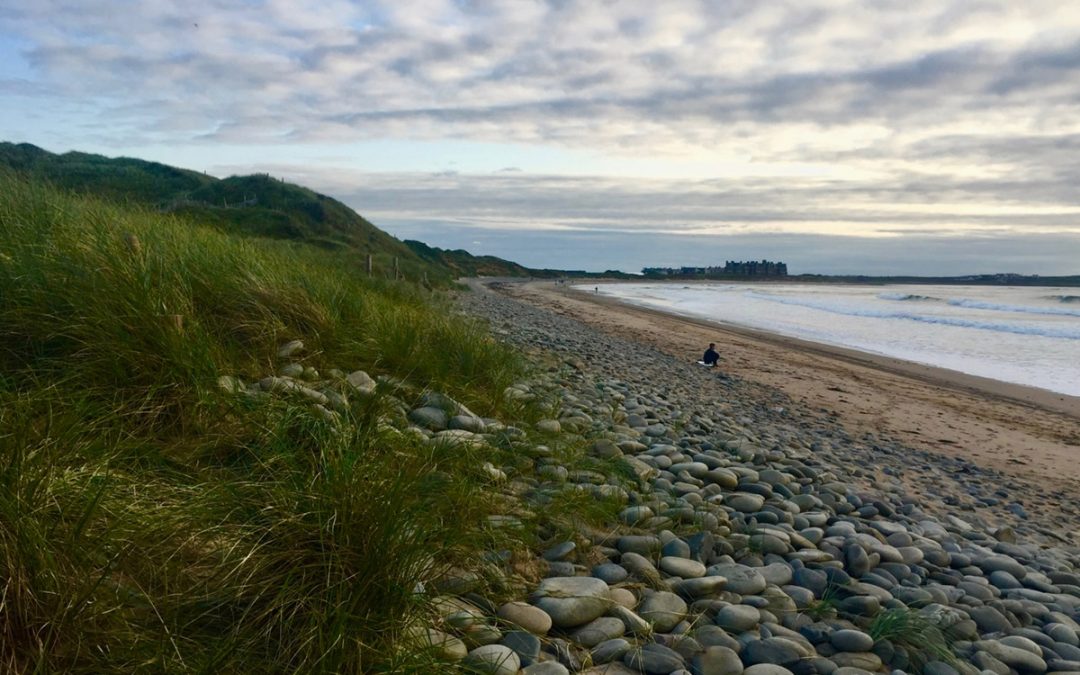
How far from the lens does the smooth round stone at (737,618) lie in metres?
3.28

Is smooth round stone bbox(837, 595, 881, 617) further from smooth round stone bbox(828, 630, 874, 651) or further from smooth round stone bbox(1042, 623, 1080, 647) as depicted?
smooth round stone bbox(1042, 623, 1080, 647)

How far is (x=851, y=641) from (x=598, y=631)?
1.10 m

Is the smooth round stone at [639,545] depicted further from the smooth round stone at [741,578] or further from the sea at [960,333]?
the sea at [960,333]

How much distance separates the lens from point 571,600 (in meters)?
3.20

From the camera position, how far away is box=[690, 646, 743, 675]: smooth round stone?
2930mm

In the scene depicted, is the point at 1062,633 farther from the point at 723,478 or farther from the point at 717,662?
the point at 723,478

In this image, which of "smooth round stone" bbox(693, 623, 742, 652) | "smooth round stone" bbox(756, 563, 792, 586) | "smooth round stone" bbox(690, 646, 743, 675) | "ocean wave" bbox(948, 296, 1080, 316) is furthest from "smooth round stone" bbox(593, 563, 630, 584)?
"ocean wave" bbox(948, 296, 1080, 316)

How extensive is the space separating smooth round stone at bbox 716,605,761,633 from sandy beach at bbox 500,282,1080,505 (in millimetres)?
5707

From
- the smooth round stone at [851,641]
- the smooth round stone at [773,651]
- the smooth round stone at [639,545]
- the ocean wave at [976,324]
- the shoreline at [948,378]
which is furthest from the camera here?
the ocean wave at [976,324]

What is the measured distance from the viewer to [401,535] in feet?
9.07

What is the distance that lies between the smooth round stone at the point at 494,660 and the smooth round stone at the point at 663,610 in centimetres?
72

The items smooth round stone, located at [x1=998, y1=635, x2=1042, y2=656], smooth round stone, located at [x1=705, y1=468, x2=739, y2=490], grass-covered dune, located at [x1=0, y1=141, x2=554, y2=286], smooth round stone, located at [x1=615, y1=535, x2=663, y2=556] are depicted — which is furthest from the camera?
grass-covered dune, located at [x1=0, y1=141, x2=554, y2=286]

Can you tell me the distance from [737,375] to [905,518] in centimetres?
848

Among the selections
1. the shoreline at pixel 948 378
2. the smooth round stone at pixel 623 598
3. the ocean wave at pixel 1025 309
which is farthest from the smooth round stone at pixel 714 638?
the ocean wave at pixel 1025 309
